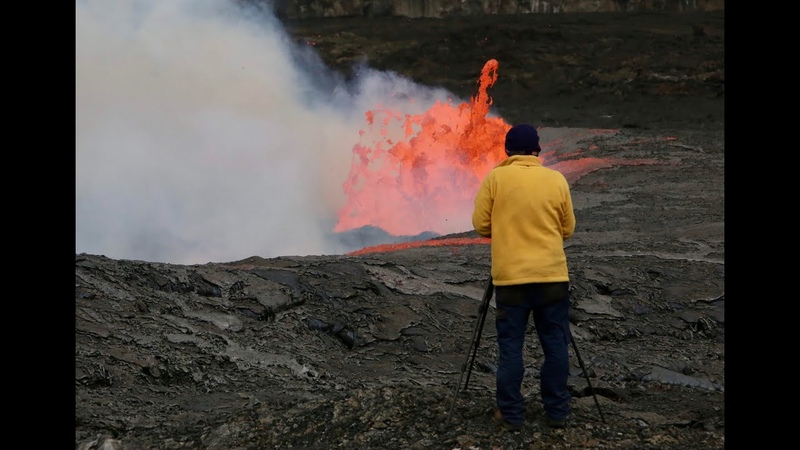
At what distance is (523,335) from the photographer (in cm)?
500

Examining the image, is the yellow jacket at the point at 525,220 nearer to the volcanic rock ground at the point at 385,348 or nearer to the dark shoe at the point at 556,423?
the dark shoe at the point at 556,423

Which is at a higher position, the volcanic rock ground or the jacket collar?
the jacket collar

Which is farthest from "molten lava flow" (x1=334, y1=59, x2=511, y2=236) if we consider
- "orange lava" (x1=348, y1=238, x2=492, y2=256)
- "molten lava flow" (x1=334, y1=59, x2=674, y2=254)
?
"orange lava" (x1=348, y1=238, x2=492, y2=256)

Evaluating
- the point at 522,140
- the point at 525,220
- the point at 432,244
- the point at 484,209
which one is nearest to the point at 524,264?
the point at 525,220

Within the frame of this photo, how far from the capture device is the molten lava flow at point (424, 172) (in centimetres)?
1605

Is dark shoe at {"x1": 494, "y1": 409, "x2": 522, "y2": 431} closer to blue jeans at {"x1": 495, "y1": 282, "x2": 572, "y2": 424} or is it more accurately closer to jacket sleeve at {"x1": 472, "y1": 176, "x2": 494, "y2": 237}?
blue jeans at {"x1": 495, "y1": 282, "x2": 572, "y2": 424}

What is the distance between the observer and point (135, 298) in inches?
297

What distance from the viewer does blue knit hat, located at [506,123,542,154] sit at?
16.6 feet

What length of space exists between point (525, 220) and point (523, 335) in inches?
25.5

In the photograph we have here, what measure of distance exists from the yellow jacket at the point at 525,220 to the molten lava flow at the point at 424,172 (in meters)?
10.4

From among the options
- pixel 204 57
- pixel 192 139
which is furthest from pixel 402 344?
pixel 204 57

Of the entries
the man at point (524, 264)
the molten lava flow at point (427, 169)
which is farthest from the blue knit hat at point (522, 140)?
the molten lava flow at point (427, 169)

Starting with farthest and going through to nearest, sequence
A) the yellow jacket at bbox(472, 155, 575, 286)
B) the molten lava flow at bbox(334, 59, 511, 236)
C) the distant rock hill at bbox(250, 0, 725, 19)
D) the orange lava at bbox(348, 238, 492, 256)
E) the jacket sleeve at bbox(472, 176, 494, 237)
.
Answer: the distant rock hill at bbox(250, 0, 725, 19) < the molten lava flow at bbox(334, 59, 511, 236) < the orange lava at bbox(348, 238, 492, 256) < the jacket sleeve at bbox(472, 176, 494, 237) < the yellow jacket at bbox(472, 155, 575, 286)
